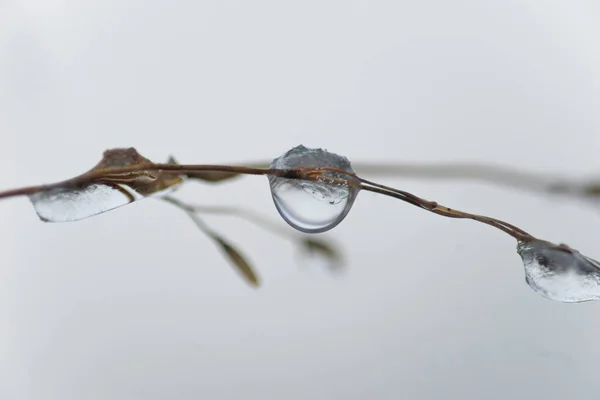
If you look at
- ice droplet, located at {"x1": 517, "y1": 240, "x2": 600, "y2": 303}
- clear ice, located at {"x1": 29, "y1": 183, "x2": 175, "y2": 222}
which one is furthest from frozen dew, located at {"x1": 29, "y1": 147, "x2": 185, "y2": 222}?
ice droplet, located at {"x1": 517, "y1": 240, "x2": 600, "y2": 303}

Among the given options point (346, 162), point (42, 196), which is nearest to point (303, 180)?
point (346, 162)

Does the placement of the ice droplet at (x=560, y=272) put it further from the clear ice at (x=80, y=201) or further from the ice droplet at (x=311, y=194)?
the clear ice at (x=80, y=201)

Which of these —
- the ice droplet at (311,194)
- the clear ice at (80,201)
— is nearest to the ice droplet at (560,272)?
the ice droplet at (311,194)

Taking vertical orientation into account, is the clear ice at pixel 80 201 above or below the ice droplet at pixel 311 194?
below

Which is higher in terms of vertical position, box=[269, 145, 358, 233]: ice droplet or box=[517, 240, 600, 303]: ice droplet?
box=[269, 145, 358, 233]: ice droplet

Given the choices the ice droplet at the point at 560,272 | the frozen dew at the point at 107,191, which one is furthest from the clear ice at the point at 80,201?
the ice droplet at the point at 560,272

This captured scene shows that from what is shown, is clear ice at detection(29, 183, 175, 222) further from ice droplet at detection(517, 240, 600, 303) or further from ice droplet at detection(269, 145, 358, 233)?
ice droplet at detection(517, 240, 600, 303)

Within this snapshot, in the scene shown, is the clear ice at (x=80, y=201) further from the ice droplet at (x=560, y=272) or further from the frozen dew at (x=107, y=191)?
the ice droplet at (x=560, y=272)

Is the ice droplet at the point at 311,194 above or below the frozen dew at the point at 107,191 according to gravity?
above
